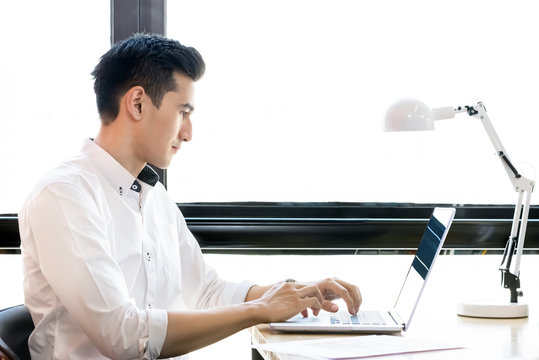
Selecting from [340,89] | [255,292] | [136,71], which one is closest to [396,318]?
[255,292]

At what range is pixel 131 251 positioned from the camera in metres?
1.82

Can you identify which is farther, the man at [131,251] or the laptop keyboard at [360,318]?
the laptop keyboard at [360,318]

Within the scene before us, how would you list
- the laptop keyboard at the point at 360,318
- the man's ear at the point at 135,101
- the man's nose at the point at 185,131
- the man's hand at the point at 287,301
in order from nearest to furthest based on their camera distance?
the man's hand at the point at 287,301, the laptop keyboard at the point at 360,318, the man's ear at the point at 135,101, the man's nose at the point at 185,131

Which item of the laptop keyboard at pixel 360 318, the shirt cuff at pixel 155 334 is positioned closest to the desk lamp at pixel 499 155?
the laptop keyboard at pixel 360 318

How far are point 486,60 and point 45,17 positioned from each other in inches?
67.5

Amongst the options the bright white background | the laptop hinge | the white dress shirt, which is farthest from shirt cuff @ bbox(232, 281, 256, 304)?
the bright white background

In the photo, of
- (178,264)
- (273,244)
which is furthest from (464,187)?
(178,264)

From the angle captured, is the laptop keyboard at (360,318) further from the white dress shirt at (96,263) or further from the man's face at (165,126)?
the man's face at (165,126)

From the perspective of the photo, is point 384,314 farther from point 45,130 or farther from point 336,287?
point 45,130

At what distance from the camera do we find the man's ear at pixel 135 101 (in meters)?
1.86

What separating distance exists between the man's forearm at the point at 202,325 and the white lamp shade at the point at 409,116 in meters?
0.73

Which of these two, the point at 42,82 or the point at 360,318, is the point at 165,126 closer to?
the point at 360,318

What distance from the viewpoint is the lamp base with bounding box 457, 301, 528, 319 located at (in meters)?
1.98

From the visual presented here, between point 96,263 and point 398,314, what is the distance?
804 millimetres
